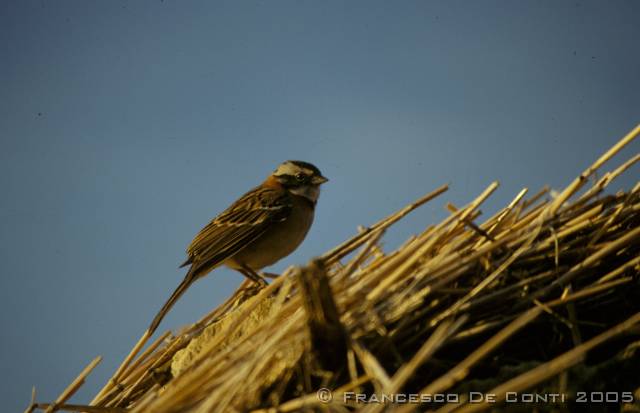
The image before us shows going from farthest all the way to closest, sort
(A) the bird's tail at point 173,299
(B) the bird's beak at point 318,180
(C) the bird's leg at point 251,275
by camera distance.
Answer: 1. (B) the bird's beak at point 318,180
2. (C) the bird's leg at point 251,275
3. (A) the bird's tail at point 173,299

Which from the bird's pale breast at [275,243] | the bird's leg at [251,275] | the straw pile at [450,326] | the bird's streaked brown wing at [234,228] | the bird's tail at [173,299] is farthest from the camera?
the bird's pale breast at [275,243]

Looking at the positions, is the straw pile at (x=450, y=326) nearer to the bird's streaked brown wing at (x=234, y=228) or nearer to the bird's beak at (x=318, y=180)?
the bird's streaked brown wing at (x=234, y=228)

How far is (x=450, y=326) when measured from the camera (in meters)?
3.19

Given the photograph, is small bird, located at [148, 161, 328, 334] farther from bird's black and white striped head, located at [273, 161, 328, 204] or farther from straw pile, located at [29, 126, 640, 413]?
straw pile, located at [29, 126, 640, 413]

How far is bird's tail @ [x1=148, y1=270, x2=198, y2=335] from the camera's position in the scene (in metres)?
5.08

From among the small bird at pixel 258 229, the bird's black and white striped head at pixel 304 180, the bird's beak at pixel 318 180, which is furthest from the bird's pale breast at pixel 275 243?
the bird's beak at pixel 318 180

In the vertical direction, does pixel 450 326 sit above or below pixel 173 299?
below

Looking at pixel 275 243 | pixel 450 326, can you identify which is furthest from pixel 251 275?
pixel 450 326

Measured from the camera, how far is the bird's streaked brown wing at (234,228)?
19.5 ft

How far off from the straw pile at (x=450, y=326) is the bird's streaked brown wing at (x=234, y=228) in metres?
1.76

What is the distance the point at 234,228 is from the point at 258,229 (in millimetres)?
239

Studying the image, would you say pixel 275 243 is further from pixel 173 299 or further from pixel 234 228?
pixel 173 299

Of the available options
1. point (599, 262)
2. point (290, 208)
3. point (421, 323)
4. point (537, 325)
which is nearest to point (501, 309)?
point (537, 325)

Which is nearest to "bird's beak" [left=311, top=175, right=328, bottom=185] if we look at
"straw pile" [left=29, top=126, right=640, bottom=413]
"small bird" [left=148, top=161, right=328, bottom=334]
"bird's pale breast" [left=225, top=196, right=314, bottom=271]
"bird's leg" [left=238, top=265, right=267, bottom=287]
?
"small bird" [left=148, top=161, right=328, bottom=334]
